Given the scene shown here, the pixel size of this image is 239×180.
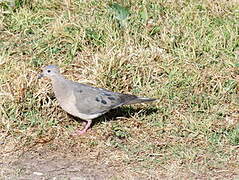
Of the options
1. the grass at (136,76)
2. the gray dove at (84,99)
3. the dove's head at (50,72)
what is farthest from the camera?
the dove's head at (50,72)

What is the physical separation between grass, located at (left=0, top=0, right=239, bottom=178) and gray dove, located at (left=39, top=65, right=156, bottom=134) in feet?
0.72

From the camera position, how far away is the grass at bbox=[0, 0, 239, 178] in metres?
5.30

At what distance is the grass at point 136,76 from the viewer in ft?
17.4

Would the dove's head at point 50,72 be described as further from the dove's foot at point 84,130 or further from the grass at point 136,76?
the dove's foot at point 84,130

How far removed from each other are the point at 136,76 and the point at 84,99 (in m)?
0.99

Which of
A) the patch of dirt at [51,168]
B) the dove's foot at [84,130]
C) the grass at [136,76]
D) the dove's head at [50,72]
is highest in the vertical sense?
the dove's head at [50,72]

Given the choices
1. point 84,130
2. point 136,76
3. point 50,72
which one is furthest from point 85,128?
point 136,76

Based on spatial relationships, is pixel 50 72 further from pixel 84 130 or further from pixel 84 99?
pixel 84 130

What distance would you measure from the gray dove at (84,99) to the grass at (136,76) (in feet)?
0.72

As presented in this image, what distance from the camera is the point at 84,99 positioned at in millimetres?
5434

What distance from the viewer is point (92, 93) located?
5508 mm

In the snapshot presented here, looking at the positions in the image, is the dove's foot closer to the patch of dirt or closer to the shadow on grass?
the shadow on grass

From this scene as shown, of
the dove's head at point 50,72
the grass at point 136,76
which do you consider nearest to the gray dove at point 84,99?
the dove's head at point 50,72

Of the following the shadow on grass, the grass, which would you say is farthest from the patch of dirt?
the shadow on grass
